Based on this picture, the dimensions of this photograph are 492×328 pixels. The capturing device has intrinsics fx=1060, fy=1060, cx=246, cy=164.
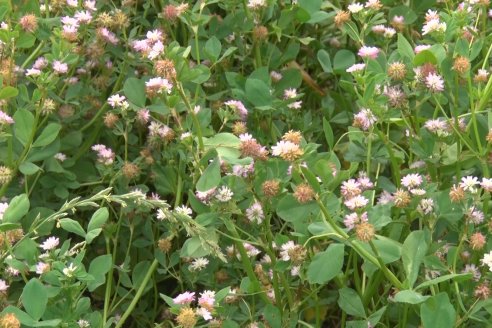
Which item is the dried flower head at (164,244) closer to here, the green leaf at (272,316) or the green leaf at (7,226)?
the green leaf at (272,316)

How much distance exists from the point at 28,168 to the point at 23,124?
2.7 inches

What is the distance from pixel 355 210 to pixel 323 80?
777 mm

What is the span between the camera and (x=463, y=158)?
5.09ft

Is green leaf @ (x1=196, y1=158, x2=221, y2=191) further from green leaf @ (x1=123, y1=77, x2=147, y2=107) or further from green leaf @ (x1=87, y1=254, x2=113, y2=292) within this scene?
green leaf @ (x1=123, y1=77, x2=147, y2=107)

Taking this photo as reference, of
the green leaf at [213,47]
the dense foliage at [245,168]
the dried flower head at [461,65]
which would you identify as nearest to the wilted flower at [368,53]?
the dense foliage at [245,168]

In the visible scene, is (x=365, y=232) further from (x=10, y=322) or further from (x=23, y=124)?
(x=23, y=124)

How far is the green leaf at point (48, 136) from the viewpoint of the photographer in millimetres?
1677

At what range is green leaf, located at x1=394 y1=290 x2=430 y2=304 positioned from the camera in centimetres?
→ 128

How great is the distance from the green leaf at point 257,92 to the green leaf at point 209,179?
34cm

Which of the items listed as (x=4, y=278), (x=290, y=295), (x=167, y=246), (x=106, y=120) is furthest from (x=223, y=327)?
(x=106, y=120)

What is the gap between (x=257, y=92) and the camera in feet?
5.60

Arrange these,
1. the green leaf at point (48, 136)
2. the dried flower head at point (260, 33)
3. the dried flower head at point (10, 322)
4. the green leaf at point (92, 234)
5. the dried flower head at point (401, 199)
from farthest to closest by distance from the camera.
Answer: the dried flower head at point (260, 33) < the green leaf at point (48, 136) < the dried flower head at point (401, 199) < the green leaf at point (92, 234) < the dried flower head at point (10, 322)

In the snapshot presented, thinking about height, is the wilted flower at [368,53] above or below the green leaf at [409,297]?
above

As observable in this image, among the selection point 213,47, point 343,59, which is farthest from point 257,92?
point 343,59
